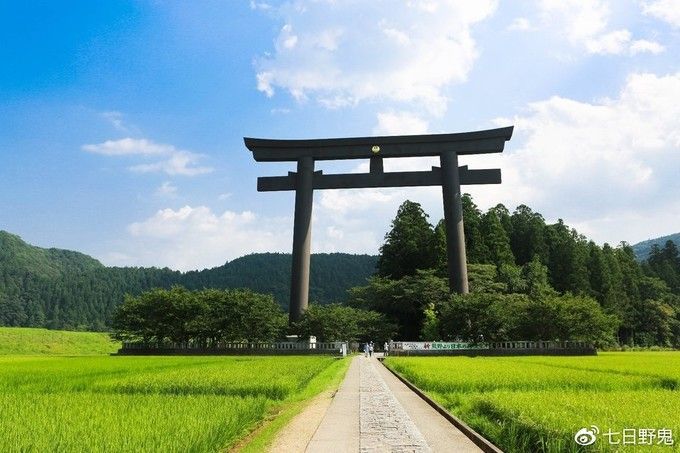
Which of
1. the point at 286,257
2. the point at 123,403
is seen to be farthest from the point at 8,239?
the point at 123,403

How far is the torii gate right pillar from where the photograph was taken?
37781mm

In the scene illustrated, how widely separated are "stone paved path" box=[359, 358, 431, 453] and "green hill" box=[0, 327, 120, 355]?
50500 mm

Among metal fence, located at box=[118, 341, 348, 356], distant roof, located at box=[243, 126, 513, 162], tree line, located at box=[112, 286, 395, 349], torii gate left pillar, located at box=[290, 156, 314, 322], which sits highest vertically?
distant roof, located at box=[243, 126, 513, 162]

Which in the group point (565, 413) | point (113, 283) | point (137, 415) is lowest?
point (137, 415)

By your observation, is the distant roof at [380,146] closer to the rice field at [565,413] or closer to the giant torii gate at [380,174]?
the giant torii gate at [380,174]

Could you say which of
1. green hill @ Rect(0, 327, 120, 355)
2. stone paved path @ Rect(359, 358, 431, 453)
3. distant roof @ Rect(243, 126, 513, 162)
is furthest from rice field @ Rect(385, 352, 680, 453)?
green hill @ Rect(0, 327, 120, 355)

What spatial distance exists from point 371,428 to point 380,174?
31028 millimetres

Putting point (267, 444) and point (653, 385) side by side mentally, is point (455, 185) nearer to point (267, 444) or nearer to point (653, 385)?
point (653, 385)

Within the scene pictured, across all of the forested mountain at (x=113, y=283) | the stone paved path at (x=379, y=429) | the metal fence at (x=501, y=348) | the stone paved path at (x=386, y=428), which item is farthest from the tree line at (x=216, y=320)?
the forested mountain at (x=113, y=283)

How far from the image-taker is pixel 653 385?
42.6 feet

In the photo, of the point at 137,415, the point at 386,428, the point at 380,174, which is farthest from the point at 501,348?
the point at 137,415

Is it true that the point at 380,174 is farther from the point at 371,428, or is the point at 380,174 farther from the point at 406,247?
the point at 371,428

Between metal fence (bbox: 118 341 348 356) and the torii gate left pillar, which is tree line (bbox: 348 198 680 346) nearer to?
metal fence (bbox: 118 341 348 356)

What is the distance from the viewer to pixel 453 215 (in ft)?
124
